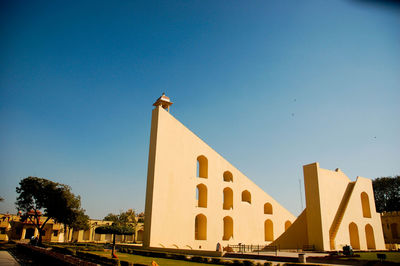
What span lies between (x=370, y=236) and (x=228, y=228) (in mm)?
13349

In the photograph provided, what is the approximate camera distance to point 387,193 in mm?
44938

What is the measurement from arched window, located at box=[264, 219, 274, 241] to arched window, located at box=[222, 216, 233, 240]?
15.6 ft

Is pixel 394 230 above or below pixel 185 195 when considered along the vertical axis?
below

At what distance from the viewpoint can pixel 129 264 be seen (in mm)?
10875

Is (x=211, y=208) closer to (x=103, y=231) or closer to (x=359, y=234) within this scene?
(x=359, y=234)

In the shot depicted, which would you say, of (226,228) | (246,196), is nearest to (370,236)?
(246,196)

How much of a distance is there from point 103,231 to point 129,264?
31.4 meters

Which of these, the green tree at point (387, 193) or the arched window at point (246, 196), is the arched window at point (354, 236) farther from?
the green tree at point (387, 193)

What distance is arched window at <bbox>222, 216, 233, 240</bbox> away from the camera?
24.8 m

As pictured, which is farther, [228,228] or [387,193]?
[387,193]

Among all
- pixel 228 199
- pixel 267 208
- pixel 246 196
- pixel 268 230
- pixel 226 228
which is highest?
pixel 246 196

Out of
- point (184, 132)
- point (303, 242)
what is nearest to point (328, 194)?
point (303, 242)

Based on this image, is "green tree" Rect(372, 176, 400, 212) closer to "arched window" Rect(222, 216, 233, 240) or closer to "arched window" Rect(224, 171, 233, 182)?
"arched window" Rect(224, 171, 233, 182)

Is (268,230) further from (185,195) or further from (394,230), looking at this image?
(394,230)
